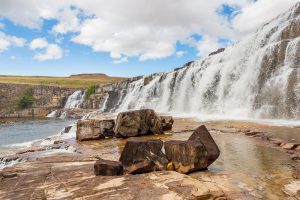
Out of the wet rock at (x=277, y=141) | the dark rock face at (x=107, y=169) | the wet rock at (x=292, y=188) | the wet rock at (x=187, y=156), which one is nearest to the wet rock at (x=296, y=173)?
the wet rock at (x=292, y=188)

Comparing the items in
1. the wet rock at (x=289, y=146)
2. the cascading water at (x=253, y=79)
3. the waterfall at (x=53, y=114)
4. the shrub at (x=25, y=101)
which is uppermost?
the cascading water at (x=253, y=79)

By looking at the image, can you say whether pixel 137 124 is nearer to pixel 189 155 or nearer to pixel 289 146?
pixel 289 146

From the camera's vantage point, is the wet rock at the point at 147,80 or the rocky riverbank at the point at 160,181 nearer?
the rocky riverbank at the point at 160,181

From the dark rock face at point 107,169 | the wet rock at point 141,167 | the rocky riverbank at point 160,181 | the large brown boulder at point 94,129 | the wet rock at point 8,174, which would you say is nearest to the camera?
the rocky riverbank at point 160,181

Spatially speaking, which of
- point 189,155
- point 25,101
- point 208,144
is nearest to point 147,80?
point 25,101

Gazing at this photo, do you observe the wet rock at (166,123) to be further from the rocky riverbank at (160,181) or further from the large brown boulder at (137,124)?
the rocky riverbank at (160,181)

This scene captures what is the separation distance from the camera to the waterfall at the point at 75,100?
88062 millimetres

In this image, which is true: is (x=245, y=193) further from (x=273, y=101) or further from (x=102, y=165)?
(x=273, y=101)

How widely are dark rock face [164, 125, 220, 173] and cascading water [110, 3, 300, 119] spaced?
18812 millimetres

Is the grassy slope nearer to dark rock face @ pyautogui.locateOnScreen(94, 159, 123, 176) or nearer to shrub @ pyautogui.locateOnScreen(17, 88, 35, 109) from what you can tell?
shrub @ pyautogui.locateOnScreen(17, 88, 35, 109)

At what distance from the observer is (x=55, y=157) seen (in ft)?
46.2

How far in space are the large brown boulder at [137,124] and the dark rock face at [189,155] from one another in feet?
33.5

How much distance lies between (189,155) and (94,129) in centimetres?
1224

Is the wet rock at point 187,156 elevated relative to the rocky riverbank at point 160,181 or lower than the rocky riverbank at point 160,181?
elevated
